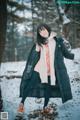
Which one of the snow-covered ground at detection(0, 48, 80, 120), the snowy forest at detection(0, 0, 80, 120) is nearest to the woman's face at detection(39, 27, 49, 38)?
the snowy forest at detection(0, 0, 80, 120)

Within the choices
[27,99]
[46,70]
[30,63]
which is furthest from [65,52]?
[27,99]

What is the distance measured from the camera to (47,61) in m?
4.92

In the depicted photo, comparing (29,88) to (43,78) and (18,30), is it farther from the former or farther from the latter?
(18,30)

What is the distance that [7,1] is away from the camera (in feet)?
16.7

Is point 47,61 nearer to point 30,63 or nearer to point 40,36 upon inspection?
point 30,63

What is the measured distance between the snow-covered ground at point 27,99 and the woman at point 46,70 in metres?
0.08

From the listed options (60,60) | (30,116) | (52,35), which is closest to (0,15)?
(52,35)

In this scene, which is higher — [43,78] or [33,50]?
[33,50]

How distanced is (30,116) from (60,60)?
Answer: 1.14 meters

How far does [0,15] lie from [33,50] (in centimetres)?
90

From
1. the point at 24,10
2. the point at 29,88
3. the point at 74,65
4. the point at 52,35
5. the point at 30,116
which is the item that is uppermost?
the point at 24,10

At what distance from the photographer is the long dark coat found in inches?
193

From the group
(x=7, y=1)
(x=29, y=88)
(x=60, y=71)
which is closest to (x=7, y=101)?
(x=29, y=88)

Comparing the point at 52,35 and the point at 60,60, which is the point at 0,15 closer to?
the point at 52,35
